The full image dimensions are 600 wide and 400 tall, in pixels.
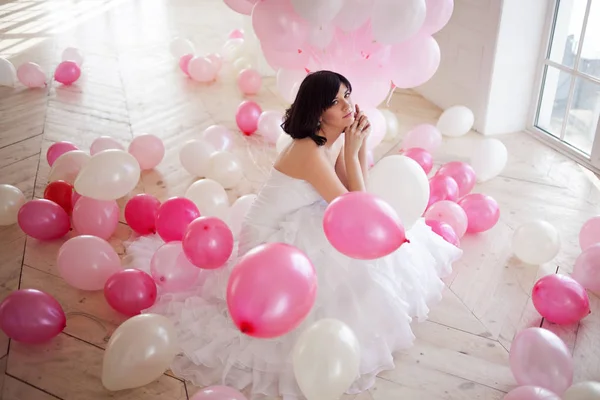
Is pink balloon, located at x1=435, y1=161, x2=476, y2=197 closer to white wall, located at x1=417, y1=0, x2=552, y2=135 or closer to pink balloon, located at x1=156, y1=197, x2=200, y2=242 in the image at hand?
white wall, located at x1=417, y1=0, x2=552, y2=135

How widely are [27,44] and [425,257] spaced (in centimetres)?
471

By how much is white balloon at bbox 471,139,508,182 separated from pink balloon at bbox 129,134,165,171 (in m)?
1.60

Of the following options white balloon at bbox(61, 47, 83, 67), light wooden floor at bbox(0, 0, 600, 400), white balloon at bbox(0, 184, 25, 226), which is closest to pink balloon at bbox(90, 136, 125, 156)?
light wooden floor at bbox(0, 0, 600, 400)

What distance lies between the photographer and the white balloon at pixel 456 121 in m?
3.38

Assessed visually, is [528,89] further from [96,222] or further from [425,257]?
[96,222]

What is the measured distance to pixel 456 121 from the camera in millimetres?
3389

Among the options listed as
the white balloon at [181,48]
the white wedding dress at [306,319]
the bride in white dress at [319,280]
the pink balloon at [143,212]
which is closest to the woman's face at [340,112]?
the bride in white dress at [319,280]

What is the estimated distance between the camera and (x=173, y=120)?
12.6ft

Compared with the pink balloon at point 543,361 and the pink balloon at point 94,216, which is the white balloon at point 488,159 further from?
the pink balloon at point 94,216

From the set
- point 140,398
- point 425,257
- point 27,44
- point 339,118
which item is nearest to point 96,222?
point 140,398

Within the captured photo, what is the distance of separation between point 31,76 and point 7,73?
0.59 ft

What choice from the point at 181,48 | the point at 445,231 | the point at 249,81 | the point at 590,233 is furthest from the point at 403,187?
the point at 181,48

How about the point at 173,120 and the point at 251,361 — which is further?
the point at 173,120

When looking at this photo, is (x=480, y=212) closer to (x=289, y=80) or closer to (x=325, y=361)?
(x=289, y=80)
